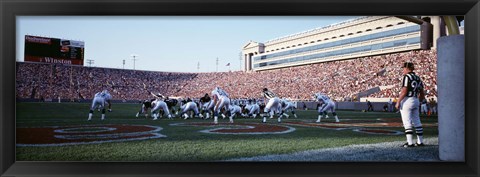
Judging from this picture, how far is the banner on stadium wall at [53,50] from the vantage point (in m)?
31.4

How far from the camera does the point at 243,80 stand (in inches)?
1496

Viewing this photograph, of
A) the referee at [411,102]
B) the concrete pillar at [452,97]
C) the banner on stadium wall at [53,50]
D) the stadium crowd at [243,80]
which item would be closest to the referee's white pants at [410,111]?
the referee at [411,102]

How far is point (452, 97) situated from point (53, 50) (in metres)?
34.5

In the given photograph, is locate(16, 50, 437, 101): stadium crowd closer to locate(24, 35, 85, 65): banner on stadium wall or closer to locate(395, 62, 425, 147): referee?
locate(24, 35, 85, 65): banner on stadium wall

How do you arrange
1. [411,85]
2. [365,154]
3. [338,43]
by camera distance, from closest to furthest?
1. [365,154]
2. [411,85]
3. [338,43]

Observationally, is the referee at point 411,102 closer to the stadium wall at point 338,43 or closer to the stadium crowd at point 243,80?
the stadium crowd at point 243,80

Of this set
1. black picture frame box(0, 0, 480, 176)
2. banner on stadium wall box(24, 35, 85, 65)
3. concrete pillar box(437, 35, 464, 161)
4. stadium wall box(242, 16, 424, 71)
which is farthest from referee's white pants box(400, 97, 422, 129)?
banner on stadium wall box(24, 35, 85, 65)
